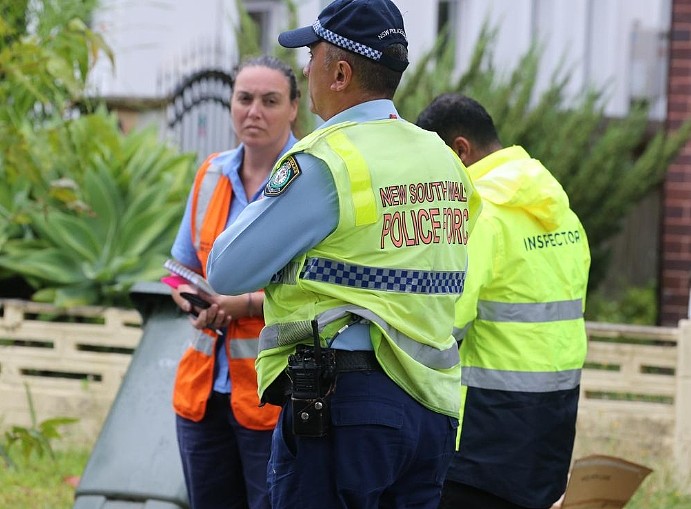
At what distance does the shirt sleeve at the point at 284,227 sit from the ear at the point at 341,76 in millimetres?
235

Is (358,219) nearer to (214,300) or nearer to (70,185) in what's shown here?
(214,300)

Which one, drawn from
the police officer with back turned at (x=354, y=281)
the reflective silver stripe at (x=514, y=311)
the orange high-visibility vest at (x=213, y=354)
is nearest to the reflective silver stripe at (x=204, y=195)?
the orange high-visibility vest at (x=213, y=354)

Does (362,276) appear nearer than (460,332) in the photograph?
Yes

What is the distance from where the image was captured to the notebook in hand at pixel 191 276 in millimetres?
3736

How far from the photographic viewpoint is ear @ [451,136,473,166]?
12.7ft

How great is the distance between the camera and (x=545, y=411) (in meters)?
3.81

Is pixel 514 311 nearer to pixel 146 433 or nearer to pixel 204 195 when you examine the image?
pixel 204 195

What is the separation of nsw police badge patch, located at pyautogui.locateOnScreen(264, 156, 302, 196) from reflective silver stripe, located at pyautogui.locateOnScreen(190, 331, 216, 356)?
1234 millimetres

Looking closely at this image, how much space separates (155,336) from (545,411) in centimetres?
171

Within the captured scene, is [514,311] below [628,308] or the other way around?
the other way around

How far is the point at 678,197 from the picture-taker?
9.98m

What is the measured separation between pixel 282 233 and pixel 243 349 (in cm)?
116

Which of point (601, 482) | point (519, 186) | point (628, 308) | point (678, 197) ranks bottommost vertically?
point (628, 308)

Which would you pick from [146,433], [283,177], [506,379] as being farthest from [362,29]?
[146,433]
